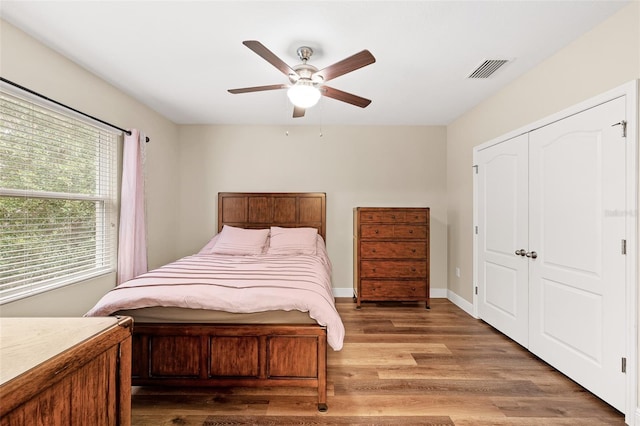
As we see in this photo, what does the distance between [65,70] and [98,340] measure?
102 inches

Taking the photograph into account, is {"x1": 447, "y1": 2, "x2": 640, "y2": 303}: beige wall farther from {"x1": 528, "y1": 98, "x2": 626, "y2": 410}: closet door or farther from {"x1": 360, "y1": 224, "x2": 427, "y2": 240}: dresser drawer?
{"x1": 360, "y1": 224, "x2": 427, "y2": 240}: dresser drawer

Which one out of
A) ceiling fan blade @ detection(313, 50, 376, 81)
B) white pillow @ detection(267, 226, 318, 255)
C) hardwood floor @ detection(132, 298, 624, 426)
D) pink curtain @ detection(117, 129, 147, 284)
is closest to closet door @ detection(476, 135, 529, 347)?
hardwood floor @ detection(132, 298, 624, 426)

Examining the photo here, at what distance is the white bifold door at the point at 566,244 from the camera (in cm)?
188

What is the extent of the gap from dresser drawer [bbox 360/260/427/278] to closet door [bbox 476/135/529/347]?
70 centimetres

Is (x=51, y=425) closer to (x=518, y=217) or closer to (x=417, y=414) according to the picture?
(x=417, y=414)

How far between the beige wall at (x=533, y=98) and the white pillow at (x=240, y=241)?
8.33 ft

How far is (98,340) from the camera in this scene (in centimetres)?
88

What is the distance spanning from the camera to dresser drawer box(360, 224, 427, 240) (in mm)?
3912

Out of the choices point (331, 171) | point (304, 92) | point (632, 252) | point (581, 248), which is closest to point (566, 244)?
point (581, 248)

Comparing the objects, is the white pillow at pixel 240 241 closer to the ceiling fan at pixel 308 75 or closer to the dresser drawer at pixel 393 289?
the dresser drawer at pixel 393 289

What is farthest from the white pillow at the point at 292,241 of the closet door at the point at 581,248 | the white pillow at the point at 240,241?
the closet door at the point at 581,248

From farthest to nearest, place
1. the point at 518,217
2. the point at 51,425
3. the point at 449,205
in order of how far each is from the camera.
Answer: the point at 449,205 < the point at 518,217 < the point at 51,425

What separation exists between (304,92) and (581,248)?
221cm

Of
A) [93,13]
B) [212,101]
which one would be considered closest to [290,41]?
[93,13]
